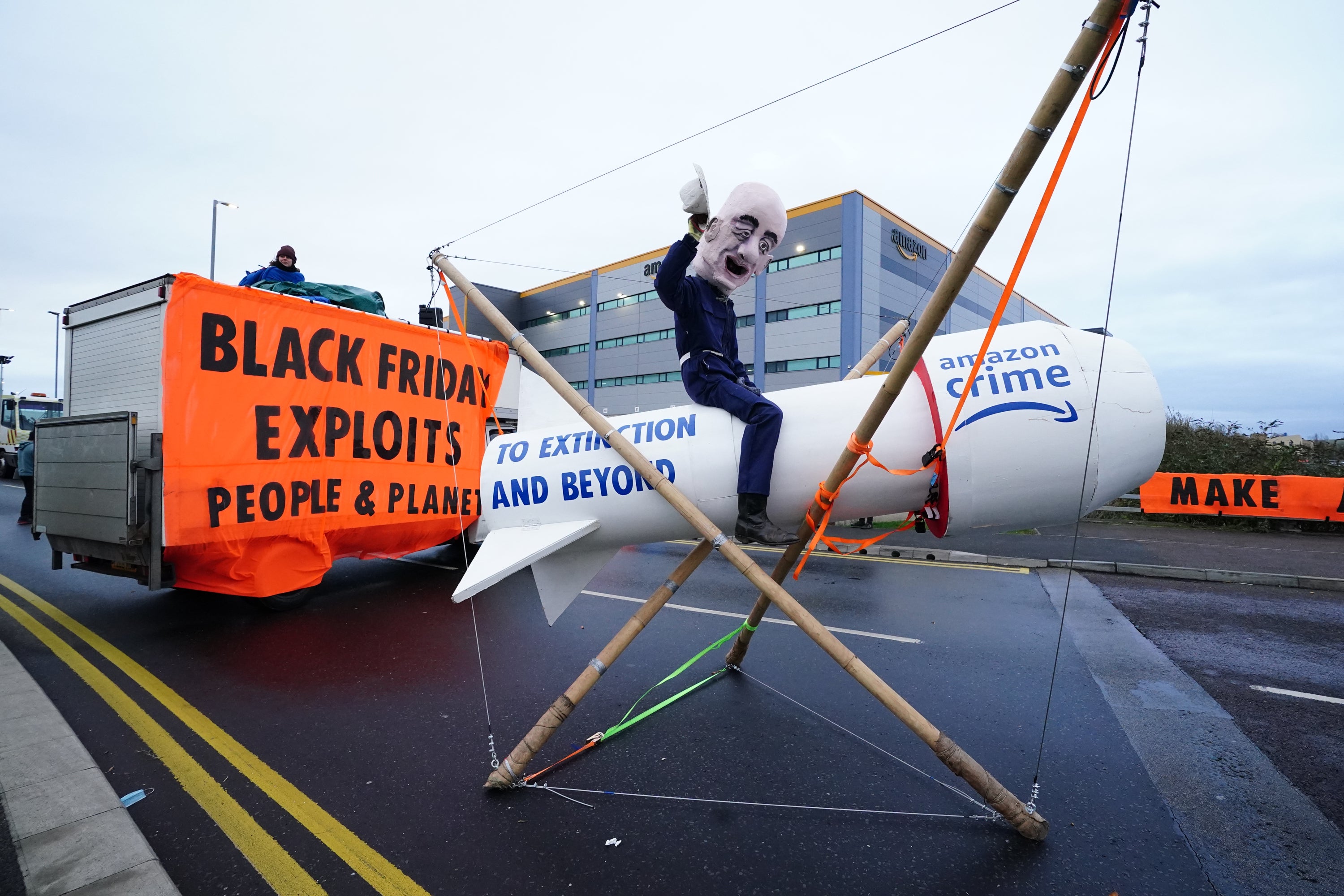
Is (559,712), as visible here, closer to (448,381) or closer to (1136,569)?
(448,381)

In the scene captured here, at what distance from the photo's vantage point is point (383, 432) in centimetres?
627

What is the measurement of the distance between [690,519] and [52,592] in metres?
8.26

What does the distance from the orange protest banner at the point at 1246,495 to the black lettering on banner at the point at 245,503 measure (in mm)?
15916

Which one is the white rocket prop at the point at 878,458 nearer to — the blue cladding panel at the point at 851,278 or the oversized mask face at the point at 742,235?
the oversized mask face at the point at 742,235

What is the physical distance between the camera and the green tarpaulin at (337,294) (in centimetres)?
593

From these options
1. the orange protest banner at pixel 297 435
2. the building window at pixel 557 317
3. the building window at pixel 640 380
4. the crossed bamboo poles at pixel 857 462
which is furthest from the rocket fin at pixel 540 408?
the building window at pixel 557 317

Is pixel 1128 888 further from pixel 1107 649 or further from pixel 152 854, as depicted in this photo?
pixel 152 854

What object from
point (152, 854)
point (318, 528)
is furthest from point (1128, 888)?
point (318, 528)

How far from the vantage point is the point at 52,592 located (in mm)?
6824

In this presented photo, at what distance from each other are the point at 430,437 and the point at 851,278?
69.2ft

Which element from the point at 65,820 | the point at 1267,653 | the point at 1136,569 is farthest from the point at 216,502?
the point at 1136,569

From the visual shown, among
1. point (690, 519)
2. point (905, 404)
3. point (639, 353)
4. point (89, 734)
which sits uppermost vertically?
point (639, 353)

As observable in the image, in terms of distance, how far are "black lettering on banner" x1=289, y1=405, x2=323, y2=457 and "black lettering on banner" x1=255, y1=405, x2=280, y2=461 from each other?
13 centimetres

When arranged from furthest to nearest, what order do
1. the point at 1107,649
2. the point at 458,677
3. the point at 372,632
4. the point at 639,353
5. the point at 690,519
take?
the point at 639,353, the point at 372,632, the point at 1107,649, the point at 458,677, the point at 690,519
